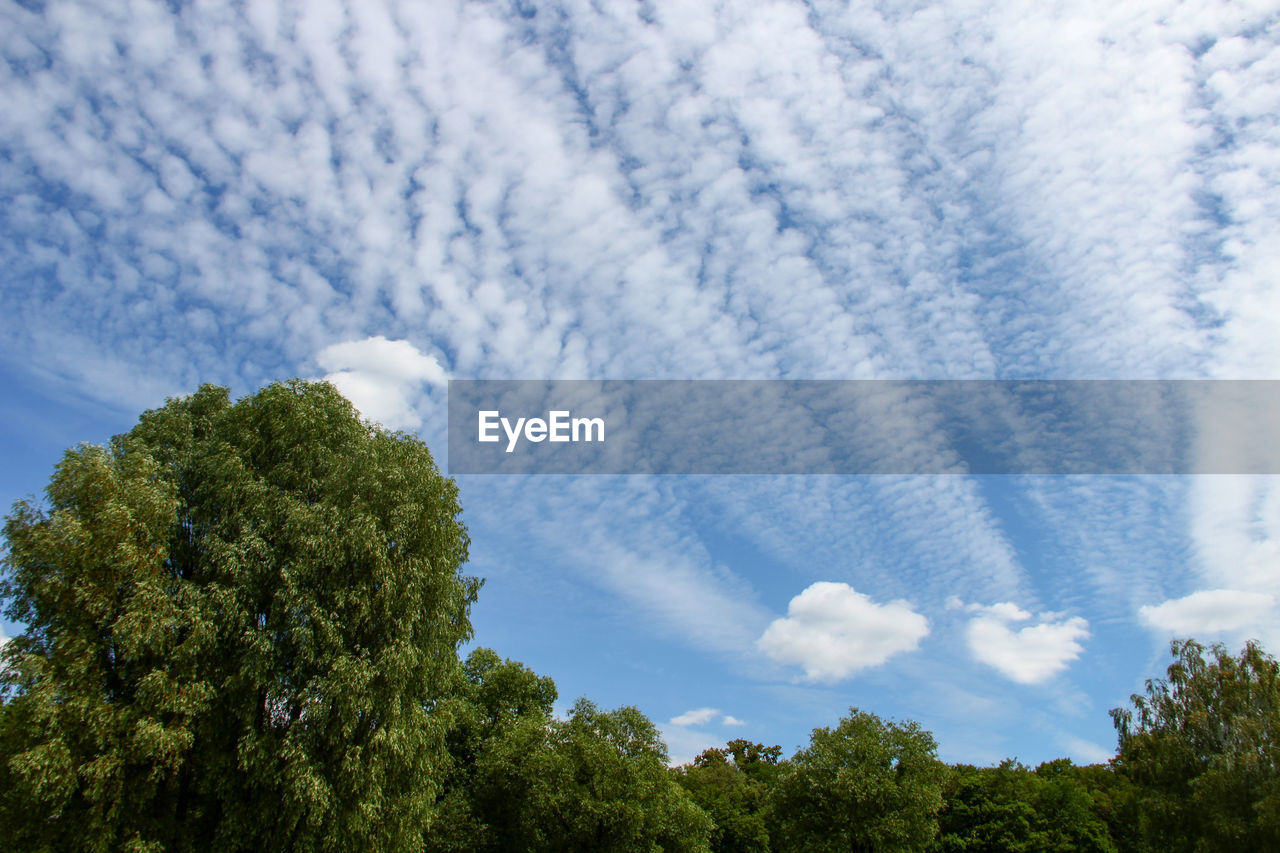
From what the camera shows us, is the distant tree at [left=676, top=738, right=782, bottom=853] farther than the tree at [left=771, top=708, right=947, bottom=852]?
Yes

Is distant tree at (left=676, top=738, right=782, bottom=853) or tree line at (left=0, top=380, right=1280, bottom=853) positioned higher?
tree line at (left=0, top=380, right=1280, bottom=853)

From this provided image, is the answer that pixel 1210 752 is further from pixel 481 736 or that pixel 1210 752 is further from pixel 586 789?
pixel 481 736

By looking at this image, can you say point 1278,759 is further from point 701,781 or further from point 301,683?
point 701,781

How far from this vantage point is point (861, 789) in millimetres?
50438

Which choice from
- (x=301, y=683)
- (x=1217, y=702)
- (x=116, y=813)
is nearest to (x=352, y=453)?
(x=301, y=683)

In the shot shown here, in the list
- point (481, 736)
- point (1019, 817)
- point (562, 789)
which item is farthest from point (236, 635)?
point (1019, 817)

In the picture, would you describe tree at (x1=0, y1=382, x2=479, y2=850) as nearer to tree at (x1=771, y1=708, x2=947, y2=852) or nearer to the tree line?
the tree line

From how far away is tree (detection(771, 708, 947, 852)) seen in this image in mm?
50094

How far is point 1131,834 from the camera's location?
72.6 metres

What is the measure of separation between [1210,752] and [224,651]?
50.6m

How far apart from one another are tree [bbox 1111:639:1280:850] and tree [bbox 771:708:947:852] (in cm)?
1264

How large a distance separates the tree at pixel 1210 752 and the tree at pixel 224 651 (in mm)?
39739

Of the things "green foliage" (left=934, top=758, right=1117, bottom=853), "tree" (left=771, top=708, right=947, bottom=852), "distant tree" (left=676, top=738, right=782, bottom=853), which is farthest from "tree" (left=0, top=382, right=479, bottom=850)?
"green foliage" (left=934, top=758, right=1117, bottom=853)

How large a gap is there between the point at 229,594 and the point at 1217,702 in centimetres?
5180
